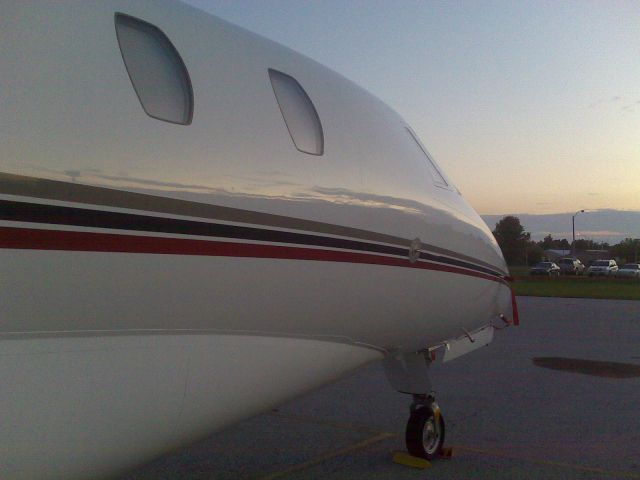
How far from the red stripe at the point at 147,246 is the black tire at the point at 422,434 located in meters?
2.79

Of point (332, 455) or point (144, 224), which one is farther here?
point (332, 455)

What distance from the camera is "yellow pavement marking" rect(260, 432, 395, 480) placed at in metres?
6.15

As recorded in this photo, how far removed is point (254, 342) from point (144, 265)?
0.87 m

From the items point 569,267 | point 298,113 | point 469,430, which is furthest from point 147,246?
point 569,267

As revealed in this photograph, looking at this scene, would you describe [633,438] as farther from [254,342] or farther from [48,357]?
[48,357]

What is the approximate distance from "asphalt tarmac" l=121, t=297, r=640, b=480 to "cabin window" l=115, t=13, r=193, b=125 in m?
2.08

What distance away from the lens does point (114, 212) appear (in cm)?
266

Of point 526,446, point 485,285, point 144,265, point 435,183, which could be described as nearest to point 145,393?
point 144,265

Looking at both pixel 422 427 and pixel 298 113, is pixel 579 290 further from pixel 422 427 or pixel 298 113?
pixel 298 113

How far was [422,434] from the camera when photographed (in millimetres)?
6453

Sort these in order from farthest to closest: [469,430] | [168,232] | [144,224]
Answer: [469,430] < [168,232] < [144,224]

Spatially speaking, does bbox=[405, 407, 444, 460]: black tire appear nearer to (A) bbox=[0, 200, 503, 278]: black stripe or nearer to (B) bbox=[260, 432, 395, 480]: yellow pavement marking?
(B) bbox=[260, 432, 395, 480]: yellow pavement marking

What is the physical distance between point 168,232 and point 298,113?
1.39 meters

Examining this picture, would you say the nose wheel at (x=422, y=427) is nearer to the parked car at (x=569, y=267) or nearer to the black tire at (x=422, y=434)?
the black tire at (x=422, y=434)
